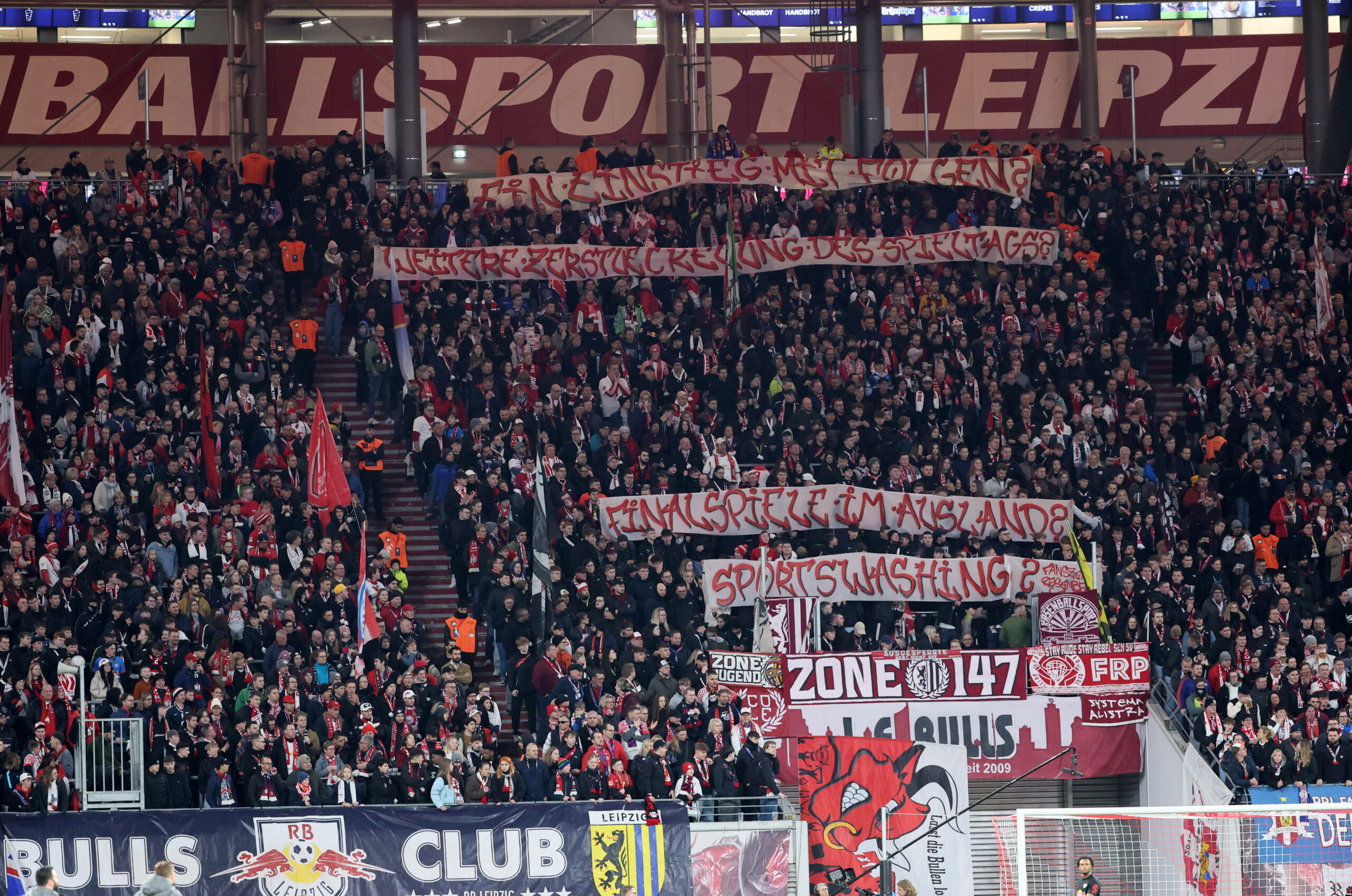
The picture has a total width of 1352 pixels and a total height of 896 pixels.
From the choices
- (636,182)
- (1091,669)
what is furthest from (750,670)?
(636,182)

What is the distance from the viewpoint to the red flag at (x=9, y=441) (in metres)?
23.2

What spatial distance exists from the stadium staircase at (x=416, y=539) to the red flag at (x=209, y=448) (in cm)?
171

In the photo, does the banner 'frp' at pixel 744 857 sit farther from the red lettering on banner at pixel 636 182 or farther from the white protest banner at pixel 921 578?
the red lettering on banner at pixel 636 182

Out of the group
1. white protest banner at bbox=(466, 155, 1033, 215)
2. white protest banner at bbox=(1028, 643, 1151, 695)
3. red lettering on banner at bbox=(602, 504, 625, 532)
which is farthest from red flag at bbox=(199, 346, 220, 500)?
white protest banner at bbox=(1028, 643, 1151, 695)

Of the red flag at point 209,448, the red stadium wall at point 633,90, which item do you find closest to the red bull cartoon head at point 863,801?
the red flag at point 209,448

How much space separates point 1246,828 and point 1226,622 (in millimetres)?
5675

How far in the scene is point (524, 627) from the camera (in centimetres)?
2295

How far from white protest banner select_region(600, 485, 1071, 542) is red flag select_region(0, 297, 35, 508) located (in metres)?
7.61

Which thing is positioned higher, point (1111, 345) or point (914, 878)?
point (1111, 345)

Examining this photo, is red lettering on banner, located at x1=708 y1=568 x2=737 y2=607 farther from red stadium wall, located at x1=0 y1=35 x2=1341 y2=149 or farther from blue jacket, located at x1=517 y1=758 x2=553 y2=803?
red stadium wall, located at x1=0 y1=35 x2=1341 y2=149

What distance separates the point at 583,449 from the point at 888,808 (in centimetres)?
804

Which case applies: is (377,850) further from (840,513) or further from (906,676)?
(840,513)

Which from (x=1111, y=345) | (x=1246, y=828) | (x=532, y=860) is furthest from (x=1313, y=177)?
(x=532, y=860)

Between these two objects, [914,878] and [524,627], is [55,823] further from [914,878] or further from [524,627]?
[914,878]
